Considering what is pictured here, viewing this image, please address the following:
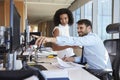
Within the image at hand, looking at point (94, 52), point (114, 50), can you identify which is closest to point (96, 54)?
point (94, 52)

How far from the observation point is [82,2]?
6.61 m

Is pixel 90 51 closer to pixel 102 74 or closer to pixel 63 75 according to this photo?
pixel 102 74

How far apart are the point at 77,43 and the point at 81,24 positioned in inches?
20.4

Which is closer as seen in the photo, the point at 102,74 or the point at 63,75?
the point at 63,75

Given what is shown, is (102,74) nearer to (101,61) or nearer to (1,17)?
(101,61)

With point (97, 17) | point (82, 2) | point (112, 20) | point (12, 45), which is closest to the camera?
point (12, 45)

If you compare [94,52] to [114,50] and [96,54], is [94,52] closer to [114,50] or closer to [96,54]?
[96,54]

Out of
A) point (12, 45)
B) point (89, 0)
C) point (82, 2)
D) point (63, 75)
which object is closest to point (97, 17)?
point (89, 0)

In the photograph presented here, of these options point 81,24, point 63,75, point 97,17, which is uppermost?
point 97,17

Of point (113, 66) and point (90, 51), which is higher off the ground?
point (90, 51)

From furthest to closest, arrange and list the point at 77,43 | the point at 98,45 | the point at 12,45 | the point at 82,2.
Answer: the point at 82,2, the point at 98,45, the point at 77,43, the point at 12,45

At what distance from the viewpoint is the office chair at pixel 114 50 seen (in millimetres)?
2318

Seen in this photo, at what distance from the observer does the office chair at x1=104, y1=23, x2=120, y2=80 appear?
2.32m

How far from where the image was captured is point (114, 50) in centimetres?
252
